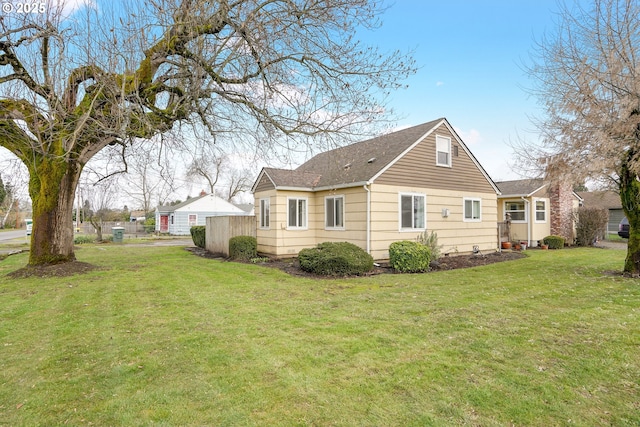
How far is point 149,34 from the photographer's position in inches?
324

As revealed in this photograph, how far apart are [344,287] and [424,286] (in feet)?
6.57

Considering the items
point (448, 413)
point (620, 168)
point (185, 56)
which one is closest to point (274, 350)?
point (448, 413)

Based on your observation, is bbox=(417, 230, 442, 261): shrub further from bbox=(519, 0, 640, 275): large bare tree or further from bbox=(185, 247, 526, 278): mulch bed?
bbox=(519, 0, 640, 275): large bare tree

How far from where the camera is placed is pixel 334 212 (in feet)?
46.9

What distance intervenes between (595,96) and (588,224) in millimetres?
14040

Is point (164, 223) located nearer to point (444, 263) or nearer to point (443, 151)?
point (443, 151)

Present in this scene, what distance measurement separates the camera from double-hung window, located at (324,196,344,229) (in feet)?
45.8

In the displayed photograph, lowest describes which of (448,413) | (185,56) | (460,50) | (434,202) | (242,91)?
(448,413)

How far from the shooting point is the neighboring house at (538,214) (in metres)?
20.5

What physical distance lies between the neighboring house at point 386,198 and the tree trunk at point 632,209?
5.97 metres

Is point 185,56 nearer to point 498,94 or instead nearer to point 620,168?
point 498,94

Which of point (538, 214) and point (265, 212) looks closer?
point (265, 212)

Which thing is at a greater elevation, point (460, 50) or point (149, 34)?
point (460, 50)

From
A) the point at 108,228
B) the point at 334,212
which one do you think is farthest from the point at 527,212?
the point at 108,228
